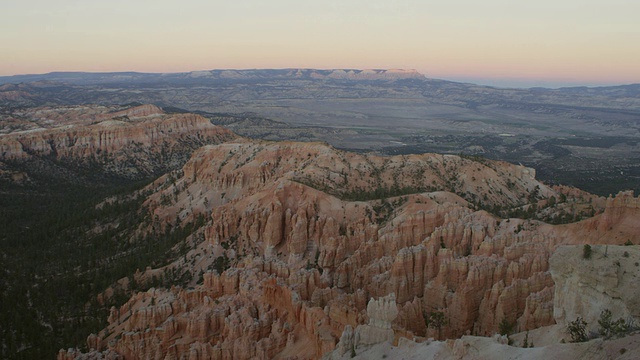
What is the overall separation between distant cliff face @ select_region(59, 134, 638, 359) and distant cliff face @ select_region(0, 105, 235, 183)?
65172mm

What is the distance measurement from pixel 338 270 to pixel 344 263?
2.57ft

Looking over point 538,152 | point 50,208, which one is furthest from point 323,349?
point 538,152

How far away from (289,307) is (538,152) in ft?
543

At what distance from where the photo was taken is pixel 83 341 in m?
44.0

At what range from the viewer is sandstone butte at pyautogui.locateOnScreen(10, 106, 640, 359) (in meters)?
34.5

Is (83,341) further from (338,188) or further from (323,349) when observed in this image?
(338,188)

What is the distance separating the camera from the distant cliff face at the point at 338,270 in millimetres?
34781

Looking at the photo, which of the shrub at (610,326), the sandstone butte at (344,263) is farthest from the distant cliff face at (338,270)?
the shrub at (610,326)

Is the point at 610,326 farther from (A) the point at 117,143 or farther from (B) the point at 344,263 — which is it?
(A) the point at 117,143

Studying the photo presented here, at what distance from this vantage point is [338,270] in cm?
4550

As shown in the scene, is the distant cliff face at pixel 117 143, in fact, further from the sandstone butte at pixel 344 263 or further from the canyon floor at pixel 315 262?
the sandstone butte at pixel 344 263

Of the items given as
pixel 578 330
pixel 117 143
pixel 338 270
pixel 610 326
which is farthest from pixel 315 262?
pixel 117 143

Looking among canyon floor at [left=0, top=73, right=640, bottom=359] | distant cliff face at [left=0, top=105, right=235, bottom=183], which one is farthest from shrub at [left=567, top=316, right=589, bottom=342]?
distant cliff face at [left=0, top=105, right=235, bottom=183]

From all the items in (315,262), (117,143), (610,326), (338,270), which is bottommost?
(315,262)
